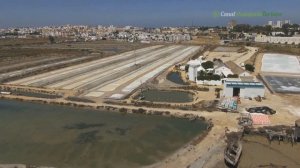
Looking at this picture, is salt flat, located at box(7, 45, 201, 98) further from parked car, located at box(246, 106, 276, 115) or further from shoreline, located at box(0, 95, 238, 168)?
parked car, located at box(246, 106, 276, 115)

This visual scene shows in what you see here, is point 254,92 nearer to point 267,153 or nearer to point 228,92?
point 228,92

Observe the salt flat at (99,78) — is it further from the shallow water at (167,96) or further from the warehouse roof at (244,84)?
the warehouse roof at (244,84)

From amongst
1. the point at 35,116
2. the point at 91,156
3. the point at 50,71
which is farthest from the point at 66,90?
the point at 91,156

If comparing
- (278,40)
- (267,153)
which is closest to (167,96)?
(267,153)

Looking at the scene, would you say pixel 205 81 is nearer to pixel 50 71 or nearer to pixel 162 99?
pixel 162 99

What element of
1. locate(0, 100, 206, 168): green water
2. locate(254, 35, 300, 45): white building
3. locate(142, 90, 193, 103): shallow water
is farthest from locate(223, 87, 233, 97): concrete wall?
locate(254, 35, 300, 45): white building

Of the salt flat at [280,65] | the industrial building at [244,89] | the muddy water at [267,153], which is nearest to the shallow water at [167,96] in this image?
the industrial building at [244,89]
